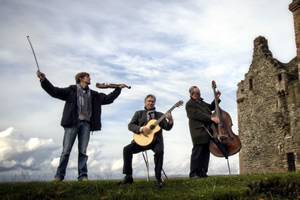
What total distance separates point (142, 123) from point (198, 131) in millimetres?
1575

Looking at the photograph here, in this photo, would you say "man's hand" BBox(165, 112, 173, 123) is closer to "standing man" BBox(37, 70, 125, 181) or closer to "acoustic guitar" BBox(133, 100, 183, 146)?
"acoustic guitar" BBox(133, 100, 183, 146)

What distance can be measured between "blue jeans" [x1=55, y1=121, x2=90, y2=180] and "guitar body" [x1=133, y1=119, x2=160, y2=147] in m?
1.30

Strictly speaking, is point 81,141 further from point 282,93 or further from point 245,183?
point 282,93

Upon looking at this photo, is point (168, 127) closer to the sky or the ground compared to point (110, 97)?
closer to the ground

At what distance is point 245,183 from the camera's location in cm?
650

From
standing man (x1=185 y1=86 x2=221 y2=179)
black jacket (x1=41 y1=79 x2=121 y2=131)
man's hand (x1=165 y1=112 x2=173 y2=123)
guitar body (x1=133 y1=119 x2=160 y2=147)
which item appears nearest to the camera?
guitar body (x1=133 y1=119 x2=160 y2=147)

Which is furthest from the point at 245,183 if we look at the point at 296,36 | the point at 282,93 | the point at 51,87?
the point at 282,93

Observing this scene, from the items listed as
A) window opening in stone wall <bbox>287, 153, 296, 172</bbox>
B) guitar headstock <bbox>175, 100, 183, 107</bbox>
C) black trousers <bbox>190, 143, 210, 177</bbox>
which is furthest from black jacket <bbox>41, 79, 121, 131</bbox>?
window opening in stone wall <bbox>287, 153, 296, 172</bbox>

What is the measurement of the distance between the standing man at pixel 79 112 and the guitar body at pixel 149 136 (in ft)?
4.09

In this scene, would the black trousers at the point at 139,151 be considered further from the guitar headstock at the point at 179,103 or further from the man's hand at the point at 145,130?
the guitar headstock at the point at 179,103

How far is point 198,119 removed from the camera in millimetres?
8102

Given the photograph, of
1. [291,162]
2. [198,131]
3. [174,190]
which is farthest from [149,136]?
[291,162]

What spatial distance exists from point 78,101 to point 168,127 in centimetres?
233

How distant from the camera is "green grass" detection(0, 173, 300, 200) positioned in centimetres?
585
